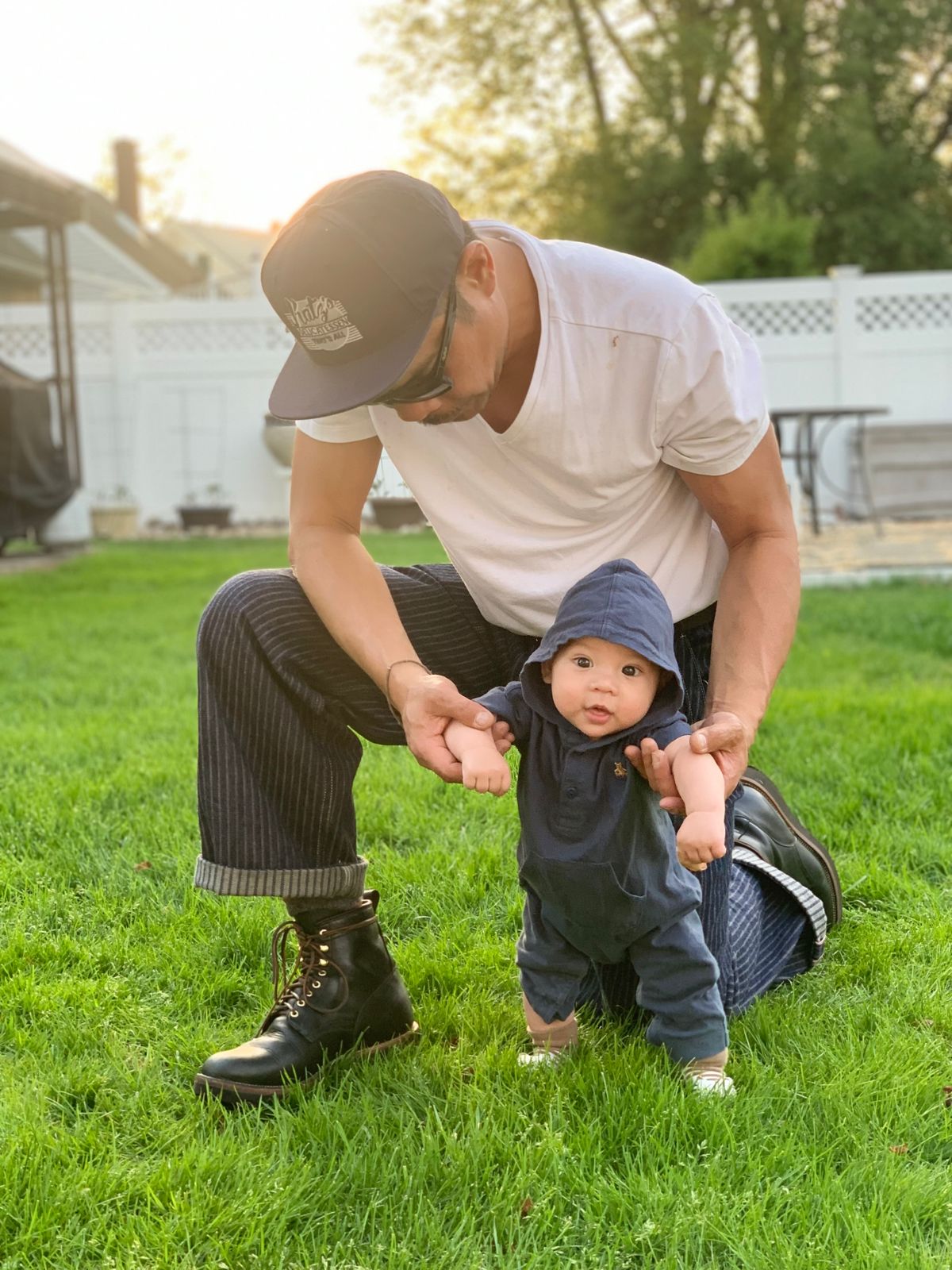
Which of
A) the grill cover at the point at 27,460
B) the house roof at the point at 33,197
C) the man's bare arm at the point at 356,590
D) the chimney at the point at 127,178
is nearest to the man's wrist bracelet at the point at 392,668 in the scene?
the man's bare arm at the point at 356,590

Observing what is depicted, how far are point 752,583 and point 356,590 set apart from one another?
22.8 inches

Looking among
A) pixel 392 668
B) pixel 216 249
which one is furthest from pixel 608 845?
pixel 216 249

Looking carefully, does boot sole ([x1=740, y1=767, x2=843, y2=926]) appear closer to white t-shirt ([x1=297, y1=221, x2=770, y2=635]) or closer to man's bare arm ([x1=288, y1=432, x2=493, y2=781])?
white t-shirt ([x1=297, y1=221, x2=770, y2=635])

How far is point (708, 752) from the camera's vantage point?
65.4 inches

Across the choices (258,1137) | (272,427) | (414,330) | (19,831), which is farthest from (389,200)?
(272,427)

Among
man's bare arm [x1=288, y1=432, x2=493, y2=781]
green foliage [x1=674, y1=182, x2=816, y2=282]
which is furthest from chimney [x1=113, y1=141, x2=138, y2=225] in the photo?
man's bare arm [x1=288, y1=432, x2=493, y2=781]

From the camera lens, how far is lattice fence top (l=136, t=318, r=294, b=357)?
13.5 m

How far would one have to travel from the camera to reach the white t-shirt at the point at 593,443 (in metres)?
1.83

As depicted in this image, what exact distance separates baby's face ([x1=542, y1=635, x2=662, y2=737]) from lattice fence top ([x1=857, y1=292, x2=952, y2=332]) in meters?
Result: 12.0

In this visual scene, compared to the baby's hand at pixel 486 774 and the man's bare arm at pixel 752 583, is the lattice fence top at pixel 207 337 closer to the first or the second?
the man's bare arm at pixel 752 583

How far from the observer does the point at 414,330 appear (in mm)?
1650

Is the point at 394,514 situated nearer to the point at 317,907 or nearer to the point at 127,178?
the point at 317,907

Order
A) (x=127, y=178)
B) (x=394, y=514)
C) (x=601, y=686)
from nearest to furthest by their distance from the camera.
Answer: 1. (x=601, y=686)
2. (x=394, y=514)
3. (x=127, y=178)

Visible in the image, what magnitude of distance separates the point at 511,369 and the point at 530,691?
477 mm
